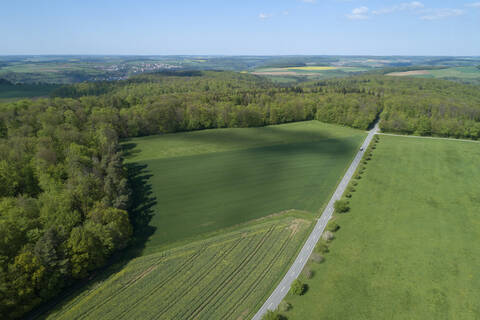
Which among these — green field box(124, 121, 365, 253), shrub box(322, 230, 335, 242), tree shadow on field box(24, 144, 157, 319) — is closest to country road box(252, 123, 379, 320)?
shrub box(322, 230, 335, 242)

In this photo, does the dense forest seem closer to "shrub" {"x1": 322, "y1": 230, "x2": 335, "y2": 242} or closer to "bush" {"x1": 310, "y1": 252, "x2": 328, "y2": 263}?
"bush" {"x1": 310, "y1": 252, "x2": 328, "y2": 263}

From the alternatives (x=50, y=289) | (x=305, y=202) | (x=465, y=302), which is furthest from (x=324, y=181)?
(x=50, y=289)

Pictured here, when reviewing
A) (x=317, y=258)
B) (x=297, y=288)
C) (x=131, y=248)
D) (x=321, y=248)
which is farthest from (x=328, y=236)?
(x=131, y=248)

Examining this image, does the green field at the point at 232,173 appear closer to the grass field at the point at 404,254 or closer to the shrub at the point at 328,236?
the shrub at the point at 328,236

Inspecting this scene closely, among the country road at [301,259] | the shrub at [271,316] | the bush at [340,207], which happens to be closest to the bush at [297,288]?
the country road at [301,259]

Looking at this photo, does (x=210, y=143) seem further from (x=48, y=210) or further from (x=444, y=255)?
(x=444, y=255)
